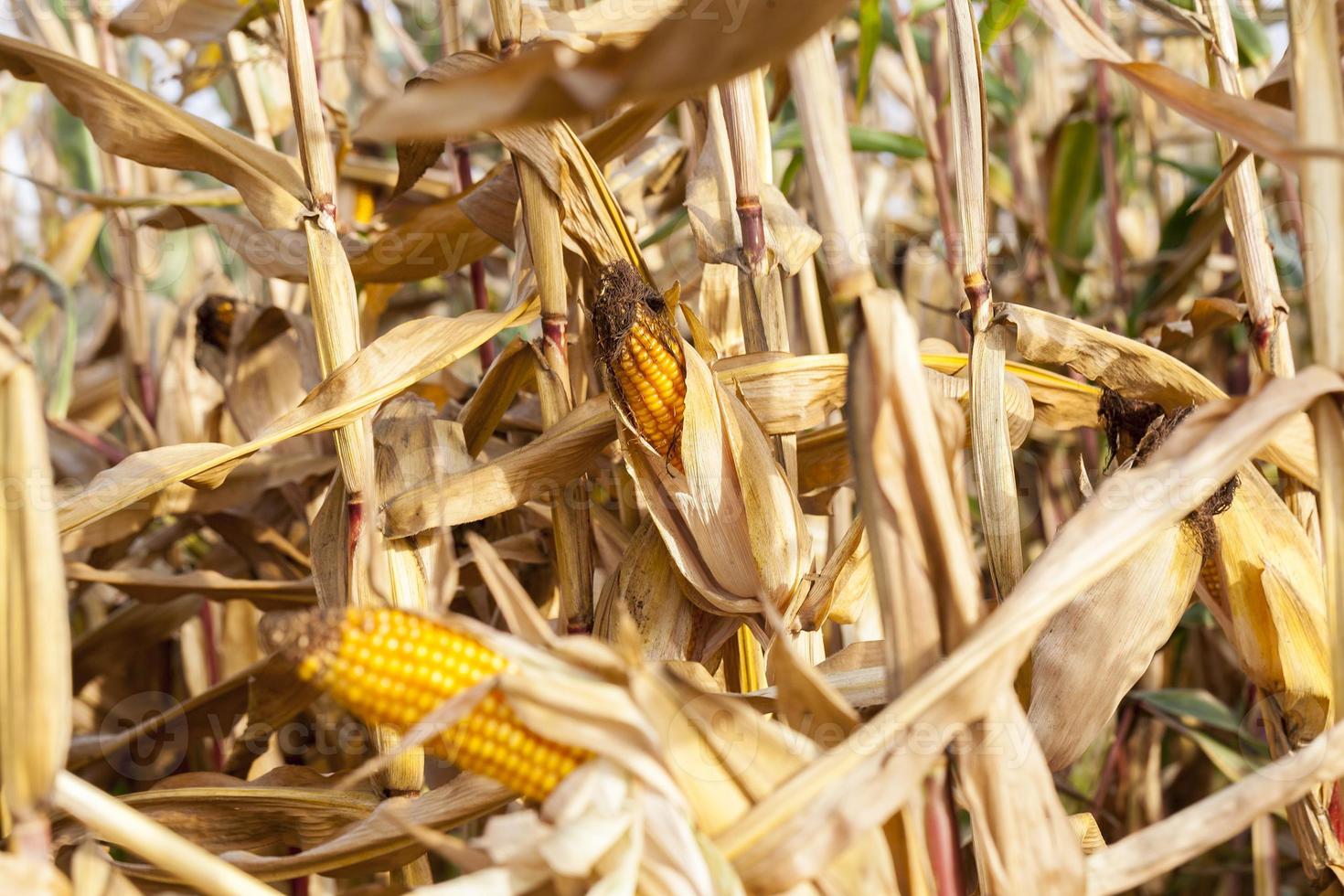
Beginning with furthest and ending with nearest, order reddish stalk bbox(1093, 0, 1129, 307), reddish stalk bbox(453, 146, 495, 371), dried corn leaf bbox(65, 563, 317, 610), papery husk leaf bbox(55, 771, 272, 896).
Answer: reddish stalk bbox(1093, 0, 1129, 307)
reddish stalk bbox(453, 146, 495, 371)
dried corn leaf bbox(65, 563, 317, 610)
papery husk leaf bbox(55, 771, 272, 896)

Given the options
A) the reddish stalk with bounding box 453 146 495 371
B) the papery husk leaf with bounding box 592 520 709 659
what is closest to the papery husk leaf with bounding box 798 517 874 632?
the papery husk leaf with bounding box 592 520 709 659

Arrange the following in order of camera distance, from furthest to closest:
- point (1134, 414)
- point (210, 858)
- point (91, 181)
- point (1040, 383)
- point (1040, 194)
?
point (1040, 194), point (91, 181), point (1040, 383), point (1134, 414), point (210, 858)

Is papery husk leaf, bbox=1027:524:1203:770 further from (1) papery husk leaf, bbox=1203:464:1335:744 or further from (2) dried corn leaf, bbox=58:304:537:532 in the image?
(2) dried corn leaf, bbox=58:304:537:532

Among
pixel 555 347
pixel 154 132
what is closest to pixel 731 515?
pixel 555 347

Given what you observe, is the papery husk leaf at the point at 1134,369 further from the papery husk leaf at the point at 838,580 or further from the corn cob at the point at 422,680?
the corn cob at the point at 422,680

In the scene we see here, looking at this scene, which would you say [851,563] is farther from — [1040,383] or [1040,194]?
[1040,194]

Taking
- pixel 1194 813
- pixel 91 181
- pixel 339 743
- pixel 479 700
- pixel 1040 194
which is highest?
pixel 91 181

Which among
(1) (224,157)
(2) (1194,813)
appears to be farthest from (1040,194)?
(2) (1194,813)
